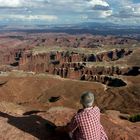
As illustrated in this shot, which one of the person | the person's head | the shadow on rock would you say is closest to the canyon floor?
the shadow on rock

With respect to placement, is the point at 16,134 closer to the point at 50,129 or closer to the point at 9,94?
the point at 50,129

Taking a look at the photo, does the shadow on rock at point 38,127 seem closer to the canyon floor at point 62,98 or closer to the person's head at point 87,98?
the canyon floor at point 62,98

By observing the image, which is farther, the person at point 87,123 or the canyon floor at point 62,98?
the canyon floor at point 62,98

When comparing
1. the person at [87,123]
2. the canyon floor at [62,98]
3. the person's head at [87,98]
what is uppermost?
the person's head at [87,98]

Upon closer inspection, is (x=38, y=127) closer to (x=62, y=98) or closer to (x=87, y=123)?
(x=87, y=123)

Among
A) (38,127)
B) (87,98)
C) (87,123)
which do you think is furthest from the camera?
(38,127)

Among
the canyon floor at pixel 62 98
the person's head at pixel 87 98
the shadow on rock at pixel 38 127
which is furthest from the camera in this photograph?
the canyon floor at pixel 62 98

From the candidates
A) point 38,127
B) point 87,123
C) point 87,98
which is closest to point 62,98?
point 38,127

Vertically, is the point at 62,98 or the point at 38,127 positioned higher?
the point at 38,127

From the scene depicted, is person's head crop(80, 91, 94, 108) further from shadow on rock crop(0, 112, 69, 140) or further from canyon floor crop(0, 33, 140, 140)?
canyon floor crop(0, 33, 140, 140)

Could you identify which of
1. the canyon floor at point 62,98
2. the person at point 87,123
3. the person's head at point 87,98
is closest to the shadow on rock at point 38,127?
the canyon floor at point 62,98

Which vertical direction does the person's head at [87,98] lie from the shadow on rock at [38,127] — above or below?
above
